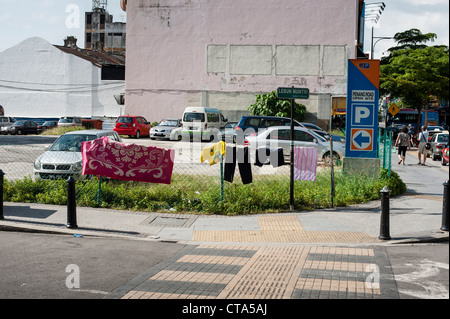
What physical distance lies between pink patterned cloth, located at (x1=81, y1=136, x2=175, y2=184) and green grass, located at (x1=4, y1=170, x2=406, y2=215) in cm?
46

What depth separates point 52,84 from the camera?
193 ft

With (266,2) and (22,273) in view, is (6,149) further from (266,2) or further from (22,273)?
(266,2)

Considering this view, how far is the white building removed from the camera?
2308 inches

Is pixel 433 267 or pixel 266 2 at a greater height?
pixel 266 2

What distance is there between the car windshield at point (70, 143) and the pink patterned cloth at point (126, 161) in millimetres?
2276

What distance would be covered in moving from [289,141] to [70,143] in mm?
8834

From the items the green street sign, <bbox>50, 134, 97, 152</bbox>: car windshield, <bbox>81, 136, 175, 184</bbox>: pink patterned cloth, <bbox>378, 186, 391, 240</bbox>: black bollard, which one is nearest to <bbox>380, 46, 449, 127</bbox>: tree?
the green street sign

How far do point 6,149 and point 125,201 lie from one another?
46.5ft

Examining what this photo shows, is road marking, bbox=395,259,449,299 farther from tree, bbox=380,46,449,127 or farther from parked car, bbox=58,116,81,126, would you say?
parked car, bbox=58,116,81,126

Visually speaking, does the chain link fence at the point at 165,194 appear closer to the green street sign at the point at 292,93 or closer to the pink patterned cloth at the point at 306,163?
the pink patterned cloth at the point at 306,163

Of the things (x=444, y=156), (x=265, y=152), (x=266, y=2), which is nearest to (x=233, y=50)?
(x=266, y=2)

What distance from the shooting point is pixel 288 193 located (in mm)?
12578

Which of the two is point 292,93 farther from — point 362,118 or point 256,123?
point 256,123
